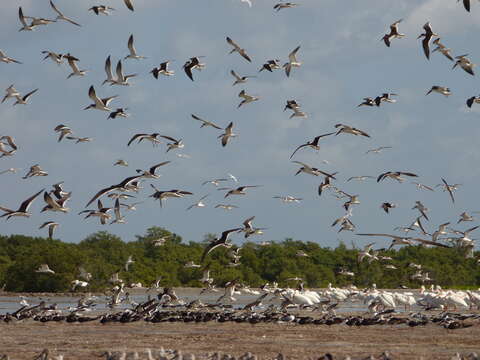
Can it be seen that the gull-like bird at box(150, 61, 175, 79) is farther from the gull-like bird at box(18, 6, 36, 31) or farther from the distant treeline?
the distant treeline

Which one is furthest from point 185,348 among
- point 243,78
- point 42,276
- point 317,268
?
point 317,268

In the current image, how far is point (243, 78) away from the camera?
28.5m

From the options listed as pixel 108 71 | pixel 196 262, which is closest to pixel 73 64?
pixel 108 71

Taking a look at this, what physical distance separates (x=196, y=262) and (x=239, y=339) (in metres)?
47.9

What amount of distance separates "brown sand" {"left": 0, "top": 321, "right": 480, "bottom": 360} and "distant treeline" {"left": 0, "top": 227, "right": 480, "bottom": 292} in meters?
31.5

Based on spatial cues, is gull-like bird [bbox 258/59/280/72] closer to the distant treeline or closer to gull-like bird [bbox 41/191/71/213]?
gull-like bird [bbox 41/191/71/213]

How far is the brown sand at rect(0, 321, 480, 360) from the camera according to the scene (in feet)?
76.4

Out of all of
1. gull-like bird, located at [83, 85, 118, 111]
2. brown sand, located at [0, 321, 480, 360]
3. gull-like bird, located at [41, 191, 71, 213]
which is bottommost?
brown sand, located at [0, 321, 480, 360]

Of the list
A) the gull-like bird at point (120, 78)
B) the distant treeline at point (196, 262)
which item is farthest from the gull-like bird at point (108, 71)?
the distant treeline at point (196, 262)

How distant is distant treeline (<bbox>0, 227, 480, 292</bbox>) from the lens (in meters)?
63.9

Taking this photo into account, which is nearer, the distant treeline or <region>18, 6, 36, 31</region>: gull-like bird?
<region>18, 6, 36, 31</region>: gull-like bird

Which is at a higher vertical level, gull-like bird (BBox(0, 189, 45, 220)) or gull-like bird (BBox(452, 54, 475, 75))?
gull-like bird (BBox(452, 54, 475, 75))

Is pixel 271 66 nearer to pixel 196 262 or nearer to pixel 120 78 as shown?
pixel 120 78

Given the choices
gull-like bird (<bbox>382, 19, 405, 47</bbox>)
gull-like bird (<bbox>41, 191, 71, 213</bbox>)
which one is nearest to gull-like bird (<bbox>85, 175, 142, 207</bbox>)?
gull-like bird (<bbox>41, 191, 71, 213</bbox>)
